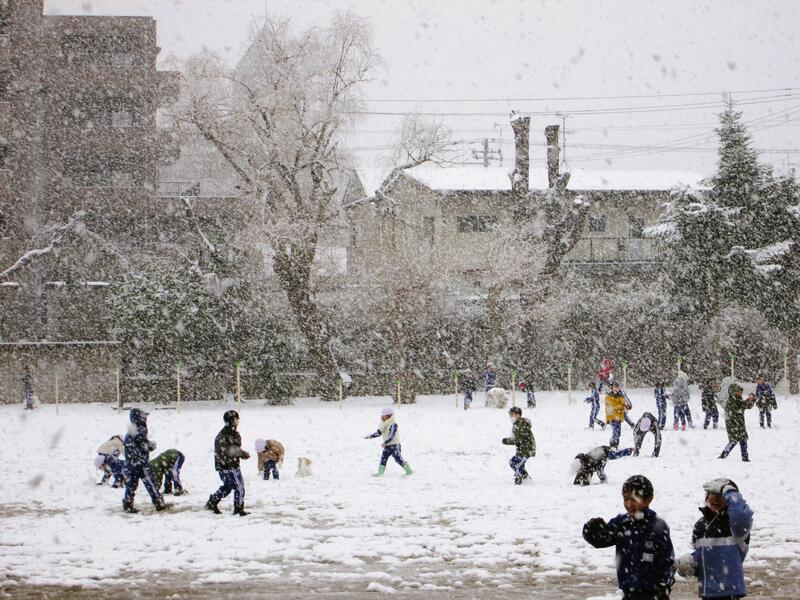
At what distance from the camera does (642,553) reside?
5.19 meters

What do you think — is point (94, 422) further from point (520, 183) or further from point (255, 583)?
point (520, 183)

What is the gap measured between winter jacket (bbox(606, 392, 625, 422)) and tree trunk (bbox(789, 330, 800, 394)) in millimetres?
19424

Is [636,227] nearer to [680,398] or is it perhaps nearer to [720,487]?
[680,398]

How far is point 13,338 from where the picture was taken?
117 ft

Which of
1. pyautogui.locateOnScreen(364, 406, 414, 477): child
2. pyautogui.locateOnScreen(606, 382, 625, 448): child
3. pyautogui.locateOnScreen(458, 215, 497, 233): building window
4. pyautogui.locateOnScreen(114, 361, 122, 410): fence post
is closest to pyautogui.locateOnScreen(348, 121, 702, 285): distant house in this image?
pyautogui.locateOnScreen(458, 215, 497, 233): building window

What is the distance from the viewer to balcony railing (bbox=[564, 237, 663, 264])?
43.3 metres

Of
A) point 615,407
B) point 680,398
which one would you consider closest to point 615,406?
point 615,407

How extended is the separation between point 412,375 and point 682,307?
11487mm

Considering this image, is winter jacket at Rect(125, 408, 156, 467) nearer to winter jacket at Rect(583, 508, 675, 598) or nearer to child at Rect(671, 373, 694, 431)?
winter jacket at Rect(583, 508, 675, 598)

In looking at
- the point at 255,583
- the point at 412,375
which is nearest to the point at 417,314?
the point at 412,375

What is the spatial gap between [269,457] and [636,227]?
33418mm

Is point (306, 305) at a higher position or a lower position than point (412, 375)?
higher

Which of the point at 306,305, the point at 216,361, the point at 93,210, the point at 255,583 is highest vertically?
the point at 93,210

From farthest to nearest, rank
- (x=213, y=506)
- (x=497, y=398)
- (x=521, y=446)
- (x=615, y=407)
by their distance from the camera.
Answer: (x=497, y=398), (x=615, y=407), (x=521, y=446), (x=213, y=506)
